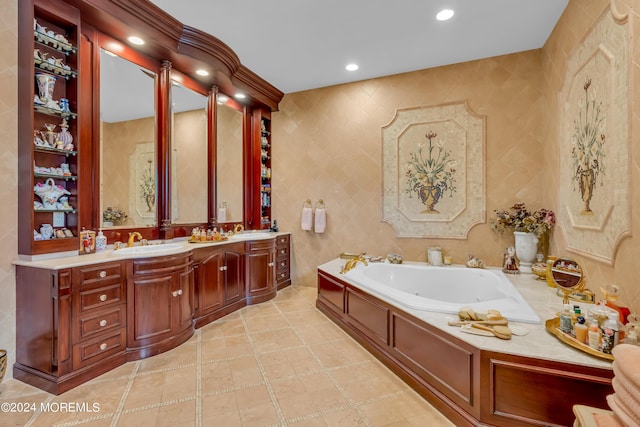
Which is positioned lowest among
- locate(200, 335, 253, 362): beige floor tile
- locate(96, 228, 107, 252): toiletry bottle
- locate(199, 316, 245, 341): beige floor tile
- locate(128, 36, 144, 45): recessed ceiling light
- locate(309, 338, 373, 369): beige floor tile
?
locate(309, 338, 373, 369): beige floor tile

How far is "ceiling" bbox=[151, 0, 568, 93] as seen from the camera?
2680 mm

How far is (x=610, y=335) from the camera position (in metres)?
1.46

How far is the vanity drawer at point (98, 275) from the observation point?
2059 millimetres

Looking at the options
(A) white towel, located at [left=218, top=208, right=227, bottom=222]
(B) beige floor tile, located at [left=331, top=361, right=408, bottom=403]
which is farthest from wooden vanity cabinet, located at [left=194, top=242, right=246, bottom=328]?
(B) beige floor tile, located at [left=331, top=361, right=408, bottom=403]

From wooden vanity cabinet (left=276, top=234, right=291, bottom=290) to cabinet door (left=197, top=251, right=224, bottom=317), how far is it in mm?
1220

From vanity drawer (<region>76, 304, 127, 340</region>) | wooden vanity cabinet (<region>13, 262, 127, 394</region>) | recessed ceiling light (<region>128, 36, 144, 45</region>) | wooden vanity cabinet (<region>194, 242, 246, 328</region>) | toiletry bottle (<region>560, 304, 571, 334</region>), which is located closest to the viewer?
toiletry bottle (<region>560, 304, 571, 334</region>)

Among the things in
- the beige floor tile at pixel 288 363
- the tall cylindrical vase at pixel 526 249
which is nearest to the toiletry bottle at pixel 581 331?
the beige floor tile at pixel 288 363

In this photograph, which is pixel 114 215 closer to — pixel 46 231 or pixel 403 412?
pixel 46 231

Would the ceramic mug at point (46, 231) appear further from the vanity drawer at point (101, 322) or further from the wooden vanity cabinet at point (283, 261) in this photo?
the wooden vanity cabinet at point (283, 261)

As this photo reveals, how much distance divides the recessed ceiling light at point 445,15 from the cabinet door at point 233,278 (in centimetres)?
320

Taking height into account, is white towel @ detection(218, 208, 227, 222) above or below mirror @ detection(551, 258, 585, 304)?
above

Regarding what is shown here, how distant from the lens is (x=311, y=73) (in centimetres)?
399

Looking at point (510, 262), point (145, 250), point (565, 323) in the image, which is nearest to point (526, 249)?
point (510, 262)

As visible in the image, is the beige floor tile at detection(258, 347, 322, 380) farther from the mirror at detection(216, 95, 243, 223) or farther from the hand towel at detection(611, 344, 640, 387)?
the mirror at detection(216, 95, 243, 223)
